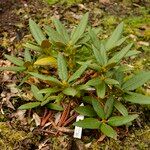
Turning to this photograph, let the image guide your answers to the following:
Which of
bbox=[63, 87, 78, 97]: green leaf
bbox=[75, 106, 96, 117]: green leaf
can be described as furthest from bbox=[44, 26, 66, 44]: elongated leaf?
bbox=[75, 106, 96, 117]: green leaf

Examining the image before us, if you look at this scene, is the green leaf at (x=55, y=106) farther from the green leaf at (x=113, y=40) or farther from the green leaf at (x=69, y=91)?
the green leaf at (x=113, y=40)

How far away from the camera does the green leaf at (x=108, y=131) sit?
262cm

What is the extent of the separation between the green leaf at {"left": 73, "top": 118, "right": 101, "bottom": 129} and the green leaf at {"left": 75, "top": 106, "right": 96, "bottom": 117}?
0.08 meters

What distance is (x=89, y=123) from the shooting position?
271 centimetres

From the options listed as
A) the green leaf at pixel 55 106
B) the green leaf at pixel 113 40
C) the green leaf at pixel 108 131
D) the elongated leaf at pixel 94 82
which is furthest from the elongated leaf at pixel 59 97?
the green leaf at pixel 113 40

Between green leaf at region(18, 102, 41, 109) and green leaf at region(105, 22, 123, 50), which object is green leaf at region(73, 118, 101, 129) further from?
green leaf at region(105, 22, 123, 50)

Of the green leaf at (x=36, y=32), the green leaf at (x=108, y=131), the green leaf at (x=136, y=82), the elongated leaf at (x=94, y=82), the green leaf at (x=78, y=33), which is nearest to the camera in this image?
the green leaf at (x=108, y=131)

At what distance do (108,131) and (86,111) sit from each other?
254 millimetres

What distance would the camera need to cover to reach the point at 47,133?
9.43 feet

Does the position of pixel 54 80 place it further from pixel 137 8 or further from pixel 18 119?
pixel 137 8

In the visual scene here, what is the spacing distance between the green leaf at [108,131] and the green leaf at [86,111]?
141 mm

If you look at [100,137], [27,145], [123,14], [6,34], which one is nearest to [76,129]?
[100,137]

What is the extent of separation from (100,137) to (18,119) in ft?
2.18

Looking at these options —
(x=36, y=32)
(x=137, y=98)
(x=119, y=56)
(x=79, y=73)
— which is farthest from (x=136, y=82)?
(x=36, y=32)
